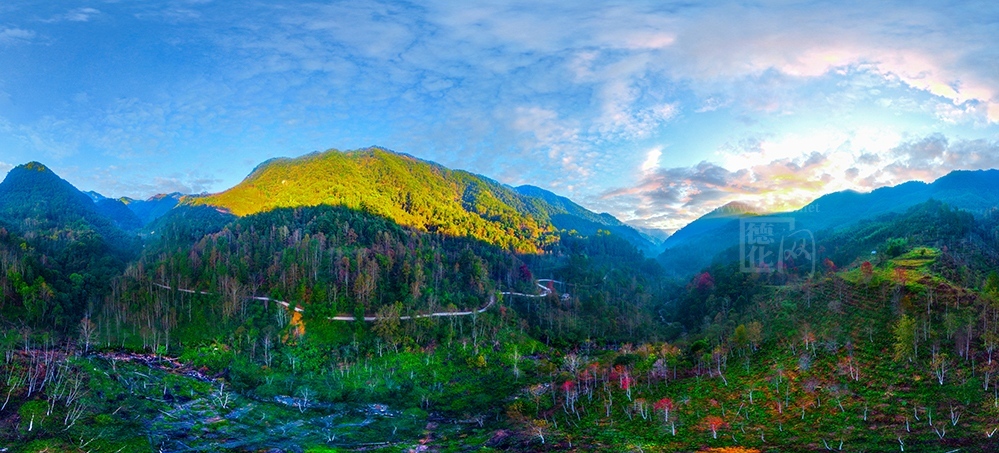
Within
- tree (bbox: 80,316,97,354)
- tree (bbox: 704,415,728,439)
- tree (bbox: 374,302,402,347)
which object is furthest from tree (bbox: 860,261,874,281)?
tree (bbox: 80,316,97,354)

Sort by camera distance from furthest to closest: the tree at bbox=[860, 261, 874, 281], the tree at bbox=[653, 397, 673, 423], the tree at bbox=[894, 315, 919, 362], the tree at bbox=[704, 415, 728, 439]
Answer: the tree at bbox=[860, 261, 874, 281], the tree at bbox=[653, 397, 673, 423], the tree at bbox=[894, 315, 919, 362], the tree at bbox=[704, 415, 728, 439]

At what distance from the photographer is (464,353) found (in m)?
112

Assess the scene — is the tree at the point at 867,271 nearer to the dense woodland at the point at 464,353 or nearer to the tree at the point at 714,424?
the dense woodland at the point at 464,353

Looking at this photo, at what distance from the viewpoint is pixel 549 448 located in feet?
207

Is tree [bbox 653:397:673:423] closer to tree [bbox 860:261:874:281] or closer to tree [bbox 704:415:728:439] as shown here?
tree [bbox 704:415:728:439]

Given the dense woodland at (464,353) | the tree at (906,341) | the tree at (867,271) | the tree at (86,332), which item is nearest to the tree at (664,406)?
the dense woodland at (464,353)

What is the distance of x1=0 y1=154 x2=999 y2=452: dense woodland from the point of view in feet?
205

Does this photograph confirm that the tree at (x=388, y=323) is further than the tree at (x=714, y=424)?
Yes

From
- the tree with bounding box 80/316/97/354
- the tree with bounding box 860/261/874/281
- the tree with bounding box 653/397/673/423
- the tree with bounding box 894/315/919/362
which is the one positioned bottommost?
the tree with bounding box 653/397/673/423

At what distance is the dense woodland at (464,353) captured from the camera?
205 feet

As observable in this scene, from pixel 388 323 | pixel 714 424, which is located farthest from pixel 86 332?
pixel 714 424

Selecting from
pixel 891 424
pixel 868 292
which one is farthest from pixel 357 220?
pixel 891 424

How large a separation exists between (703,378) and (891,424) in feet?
91.0

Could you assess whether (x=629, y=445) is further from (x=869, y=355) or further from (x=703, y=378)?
(x=869, y=355)
